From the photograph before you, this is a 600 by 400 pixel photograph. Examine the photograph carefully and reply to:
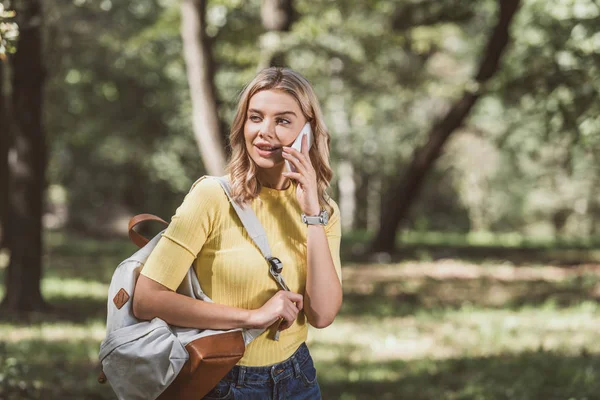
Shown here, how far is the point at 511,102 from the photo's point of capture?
555 inches

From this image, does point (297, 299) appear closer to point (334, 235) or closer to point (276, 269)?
point (276, 269)

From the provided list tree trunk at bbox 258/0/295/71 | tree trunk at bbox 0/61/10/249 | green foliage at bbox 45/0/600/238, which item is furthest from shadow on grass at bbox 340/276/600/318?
tree trunk at bbox 0/61/10/249

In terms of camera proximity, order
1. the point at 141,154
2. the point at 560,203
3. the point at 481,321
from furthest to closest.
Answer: the point at 560,203 → the point at 141,154 → the point at 481,321

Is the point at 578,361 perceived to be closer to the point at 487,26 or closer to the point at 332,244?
the point at 332,244

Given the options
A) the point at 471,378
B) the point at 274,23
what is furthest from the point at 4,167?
the point at 471,378

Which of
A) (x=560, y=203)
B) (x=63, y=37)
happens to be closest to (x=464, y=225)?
(x=560, y=203)

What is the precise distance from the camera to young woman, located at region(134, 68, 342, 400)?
237cm

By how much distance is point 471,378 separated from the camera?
7.59 m

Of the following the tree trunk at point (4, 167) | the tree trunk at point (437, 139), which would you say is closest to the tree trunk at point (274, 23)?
the tree trunk at point (437, 139)

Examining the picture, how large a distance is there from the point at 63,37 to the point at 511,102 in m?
8.31

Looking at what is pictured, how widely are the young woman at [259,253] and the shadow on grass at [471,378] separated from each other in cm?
445

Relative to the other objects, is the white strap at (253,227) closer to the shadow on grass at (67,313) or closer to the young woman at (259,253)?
the young woman at (259,253)

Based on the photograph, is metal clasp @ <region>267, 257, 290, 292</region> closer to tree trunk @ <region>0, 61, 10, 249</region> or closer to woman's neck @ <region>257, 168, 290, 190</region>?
woman's neck @ <region>257, 168, 290, 190</region>

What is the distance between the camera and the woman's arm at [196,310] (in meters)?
2.34
